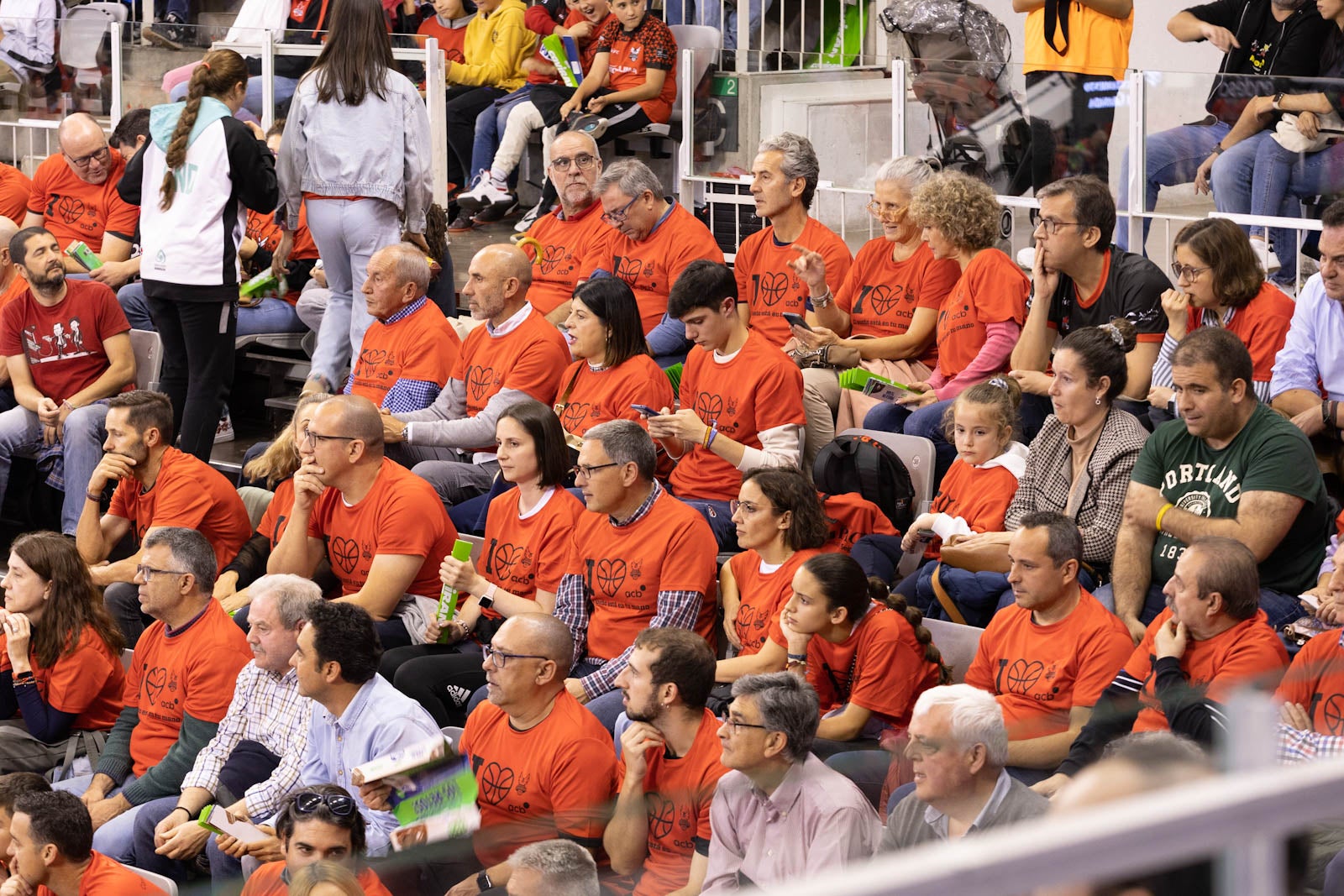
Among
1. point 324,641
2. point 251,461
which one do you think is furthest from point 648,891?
point 251,461

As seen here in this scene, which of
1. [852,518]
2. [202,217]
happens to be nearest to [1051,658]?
[852,518]

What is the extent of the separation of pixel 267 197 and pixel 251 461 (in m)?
1.07

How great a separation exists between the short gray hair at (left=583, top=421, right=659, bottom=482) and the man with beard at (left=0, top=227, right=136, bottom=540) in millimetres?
2675

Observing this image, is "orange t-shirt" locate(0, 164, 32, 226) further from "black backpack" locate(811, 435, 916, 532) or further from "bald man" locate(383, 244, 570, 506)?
"black backpack" locate(811, 435, 916, 532)

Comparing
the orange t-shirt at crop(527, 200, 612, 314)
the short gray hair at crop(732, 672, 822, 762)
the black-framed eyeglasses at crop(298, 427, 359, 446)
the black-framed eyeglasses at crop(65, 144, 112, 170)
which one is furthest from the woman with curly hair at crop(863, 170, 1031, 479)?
the black-framed eyeglasses at crop(65, 144, 112, 170)

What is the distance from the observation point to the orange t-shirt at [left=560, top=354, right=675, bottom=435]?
5426 millimetres

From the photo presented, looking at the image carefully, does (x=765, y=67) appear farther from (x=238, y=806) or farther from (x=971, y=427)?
(x=238, y=806)

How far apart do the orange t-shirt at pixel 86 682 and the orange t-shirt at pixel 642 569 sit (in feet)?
4.89

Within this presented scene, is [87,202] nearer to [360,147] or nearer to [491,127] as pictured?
[491,127]

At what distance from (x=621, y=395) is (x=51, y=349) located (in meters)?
2.50

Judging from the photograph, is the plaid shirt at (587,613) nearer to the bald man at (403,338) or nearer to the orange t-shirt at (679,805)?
the orange t-shirt at (679,805)

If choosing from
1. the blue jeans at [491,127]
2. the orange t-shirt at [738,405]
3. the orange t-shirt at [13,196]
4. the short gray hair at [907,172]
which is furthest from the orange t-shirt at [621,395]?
the orange t-shirt at [13,196]

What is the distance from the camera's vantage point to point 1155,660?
3.60m

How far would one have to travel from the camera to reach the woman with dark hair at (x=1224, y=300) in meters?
4.76
